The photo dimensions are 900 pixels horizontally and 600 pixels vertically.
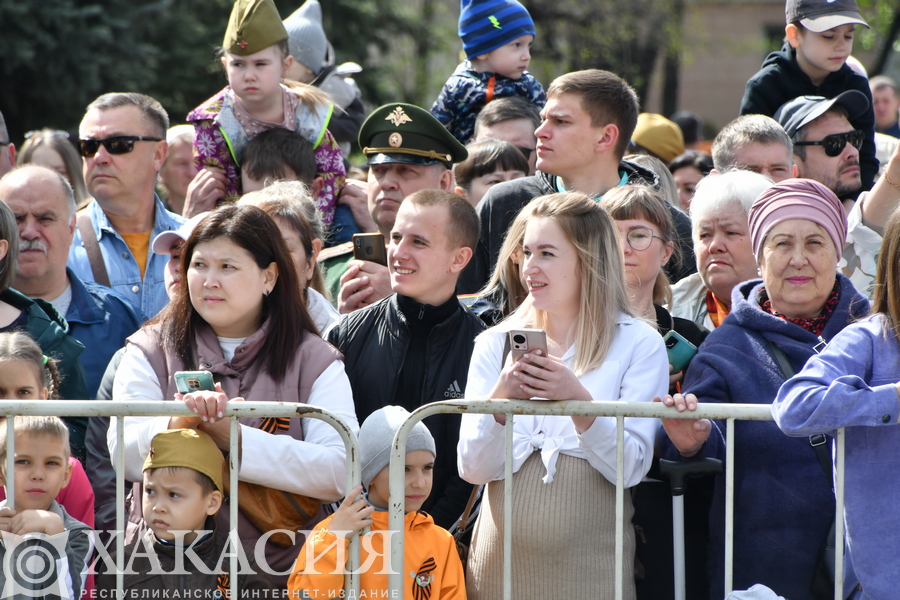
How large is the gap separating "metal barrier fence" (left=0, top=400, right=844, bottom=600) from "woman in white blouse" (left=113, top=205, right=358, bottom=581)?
126mm

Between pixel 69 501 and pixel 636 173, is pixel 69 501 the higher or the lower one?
the lower one

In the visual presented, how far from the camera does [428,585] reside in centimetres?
321

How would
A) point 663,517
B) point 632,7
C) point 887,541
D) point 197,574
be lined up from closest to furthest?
1. point 887,541
2. point 197,574
3. point 663,517
4. point 632,7

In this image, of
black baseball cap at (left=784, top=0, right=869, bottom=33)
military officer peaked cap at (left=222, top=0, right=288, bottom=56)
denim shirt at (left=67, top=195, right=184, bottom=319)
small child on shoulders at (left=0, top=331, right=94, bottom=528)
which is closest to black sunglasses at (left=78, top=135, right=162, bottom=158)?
denim shirt at (left=67, top=195, right=184, bottom=319)

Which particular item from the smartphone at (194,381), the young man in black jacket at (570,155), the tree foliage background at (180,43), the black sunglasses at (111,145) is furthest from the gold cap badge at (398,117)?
the tree foliage background at (180,43)

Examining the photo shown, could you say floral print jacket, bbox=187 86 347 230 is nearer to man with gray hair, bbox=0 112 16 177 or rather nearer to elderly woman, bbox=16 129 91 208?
man with gray hair, bbox=0 112 16 177

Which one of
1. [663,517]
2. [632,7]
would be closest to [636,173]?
[663,517]

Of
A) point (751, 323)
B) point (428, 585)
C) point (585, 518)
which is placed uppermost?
point (751, 323)

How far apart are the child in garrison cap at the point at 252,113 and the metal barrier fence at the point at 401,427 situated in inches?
105

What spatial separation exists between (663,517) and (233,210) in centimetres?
185

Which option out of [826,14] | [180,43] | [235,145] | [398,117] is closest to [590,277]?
[398,117]

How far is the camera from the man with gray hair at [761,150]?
17.1ft

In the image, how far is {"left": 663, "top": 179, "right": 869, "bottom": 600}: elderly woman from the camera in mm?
3256

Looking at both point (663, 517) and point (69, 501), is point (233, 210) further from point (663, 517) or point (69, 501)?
point (663, 517)
